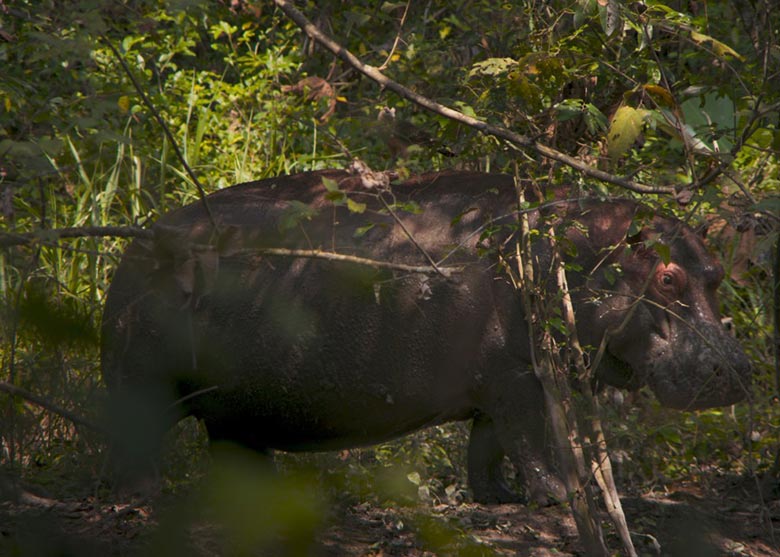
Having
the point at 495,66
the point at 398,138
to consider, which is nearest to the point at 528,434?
the point at 398,138

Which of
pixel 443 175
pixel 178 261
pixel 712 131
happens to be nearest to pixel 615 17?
pixel 712 131

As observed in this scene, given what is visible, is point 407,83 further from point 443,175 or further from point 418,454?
point 418,454

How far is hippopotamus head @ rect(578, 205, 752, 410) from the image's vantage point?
4.83m

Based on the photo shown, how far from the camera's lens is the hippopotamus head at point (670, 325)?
4.83m

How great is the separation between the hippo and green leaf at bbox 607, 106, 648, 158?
1202 mm

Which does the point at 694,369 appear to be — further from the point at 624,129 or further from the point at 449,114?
the point at 449,114

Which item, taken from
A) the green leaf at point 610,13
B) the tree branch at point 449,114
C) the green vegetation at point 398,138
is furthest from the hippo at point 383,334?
the green leaf at point 610,13

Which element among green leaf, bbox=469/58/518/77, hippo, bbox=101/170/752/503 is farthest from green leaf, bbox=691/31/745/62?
hippo, bbox=101/170/752/503

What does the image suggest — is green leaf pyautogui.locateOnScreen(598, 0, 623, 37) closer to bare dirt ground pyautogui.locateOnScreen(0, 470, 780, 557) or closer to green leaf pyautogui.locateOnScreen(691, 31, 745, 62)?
green leaf pyautogui.locateOnScreen(691, 31, 745, 62)

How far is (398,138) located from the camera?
15.3 feet

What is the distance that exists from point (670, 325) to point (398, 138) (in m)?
1.43

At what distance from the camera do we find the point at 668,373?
4.86 meters

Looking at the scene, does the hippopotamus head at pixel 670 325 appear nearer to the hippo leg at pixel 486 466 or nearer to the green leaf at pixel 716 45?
the hippo leg at pixel 486 466

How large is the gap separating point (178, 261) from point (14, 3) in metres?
2.86
